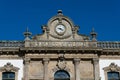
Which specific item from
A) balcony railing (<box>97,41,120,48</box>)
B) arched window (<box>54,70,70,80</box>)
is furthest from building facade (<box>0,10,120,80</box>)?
balcony railing (<box>97,41,120,48</box>)

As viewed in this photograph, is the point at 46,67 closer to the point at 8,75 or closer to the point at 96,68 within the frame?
the point at 8,75

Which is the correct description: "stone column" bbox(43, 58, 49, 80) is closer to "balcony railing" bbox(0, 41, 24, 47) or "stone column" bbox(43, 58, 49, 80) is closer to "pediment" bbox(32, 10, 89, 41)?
"pediment" bbox(32, 10, 89, 41)

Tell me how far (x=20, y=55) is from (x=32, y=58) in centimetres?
127

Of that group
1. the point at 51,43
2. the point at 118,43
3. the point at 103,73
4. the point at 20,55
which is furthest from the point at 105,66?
the point at 20,55

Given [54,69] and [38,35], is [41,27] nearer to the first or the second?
[38,35]

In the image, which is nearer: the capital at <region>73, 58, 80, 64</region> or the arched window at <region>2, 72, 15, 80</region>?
the arched window at <region>2, 72, 15, 80</region>

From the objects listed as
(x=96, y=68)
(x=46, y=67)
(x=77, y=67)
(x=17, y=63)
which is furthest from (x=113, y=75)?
(x=17, y=63)

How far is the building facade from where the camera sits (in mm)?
33500

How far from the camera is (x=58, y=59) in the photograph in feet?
111

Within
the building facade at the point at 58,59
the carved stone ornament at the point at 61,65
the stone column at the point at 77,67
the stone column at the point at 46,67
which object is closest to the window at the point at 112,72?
the building facade at the point at 58,59

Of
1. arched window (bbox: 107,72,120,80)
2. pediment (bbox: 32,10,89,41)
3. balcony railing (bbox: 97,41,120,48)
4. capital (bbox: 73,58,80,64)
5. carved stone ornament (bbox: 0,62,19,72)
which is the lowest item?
arched window (bbox: 107,72,120,80)

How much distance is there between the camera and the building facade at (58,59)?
110 feet

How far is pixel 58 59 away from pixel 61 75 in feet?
5.02

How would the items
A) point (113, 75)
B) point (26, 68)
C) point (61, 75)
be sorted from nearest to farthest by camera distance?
point (26, 68) → point (61, 75) → point (113, 75)
